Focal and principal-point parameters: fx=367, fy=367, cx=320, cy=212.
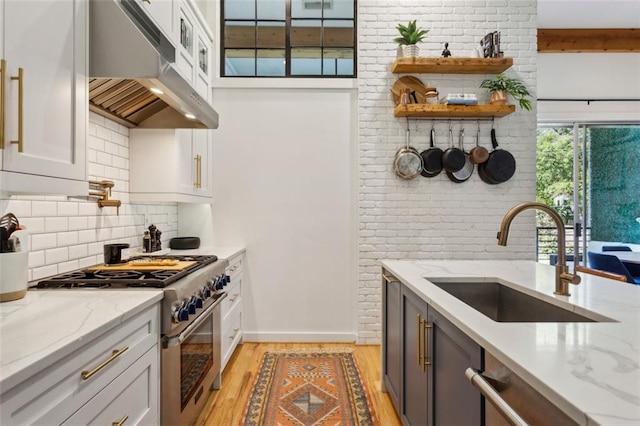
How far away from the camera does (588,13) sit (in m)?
4.30

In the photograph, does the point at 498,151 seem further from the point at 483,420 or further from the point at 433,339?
the point at 483,420

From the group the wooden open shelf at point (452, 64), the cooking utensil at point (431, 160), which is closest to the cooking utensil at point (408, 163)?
the cooking utensil at point (431, 160)

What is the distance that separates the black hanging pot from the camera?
3.56m

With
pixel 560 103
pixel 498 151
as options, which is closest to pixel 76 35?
pixel 498 151

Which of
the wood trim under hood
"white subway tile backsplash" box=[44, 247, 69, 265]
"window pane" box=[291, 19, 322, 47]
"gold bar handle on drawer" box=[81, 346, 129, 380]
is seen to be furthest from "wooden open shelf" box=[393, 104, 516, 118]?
"gold bar handle on drawer" box=[81, 346, 129, 380]

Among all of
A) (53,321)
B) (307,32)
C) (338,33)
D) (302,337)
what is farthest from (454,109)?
(53,321)

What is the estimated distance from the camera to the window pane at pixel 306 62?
12.2 ft

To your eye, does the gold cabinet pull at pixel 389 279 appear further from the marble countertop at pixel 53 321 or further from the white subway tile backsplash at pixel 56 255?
the white subway tile backsplash at pixel 56 255

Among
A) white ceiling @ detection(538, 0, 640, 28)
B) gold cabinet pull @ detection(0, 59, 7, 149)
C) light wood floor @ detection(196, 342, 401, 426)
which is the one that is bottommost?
light wood floor @ detection(196, 342, 401, 426)

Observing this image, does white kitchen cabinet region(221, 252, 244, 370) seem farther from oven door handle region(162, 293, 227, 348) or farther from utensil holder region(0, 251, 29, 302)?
utensil holder region(0, 251, 29, 302)

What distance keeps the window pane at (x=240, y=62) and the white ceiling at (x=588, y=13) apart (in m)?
3.27

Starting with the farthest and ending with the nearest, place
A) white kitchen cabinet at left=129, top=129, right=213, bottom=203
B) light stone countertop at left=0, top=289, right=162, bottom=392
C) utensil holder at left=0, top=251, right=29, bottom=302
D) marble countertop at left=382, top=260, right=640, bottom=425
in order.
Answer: white kitchen cabinet at left=129, top=129, right=213, bottom=203 < utensil holder at left=0, top=251, right=29, bottom=302 < light stone countertop at left=0, top=289, right=162, bottom=392 < marble countertop at left=382, top=260, right=640, bottom=425

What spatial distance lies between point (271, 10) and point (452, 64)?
6.24 ft

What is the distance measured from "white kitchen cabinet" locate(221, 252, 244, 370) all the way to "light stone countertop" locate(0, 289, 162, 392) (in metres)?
1.30
